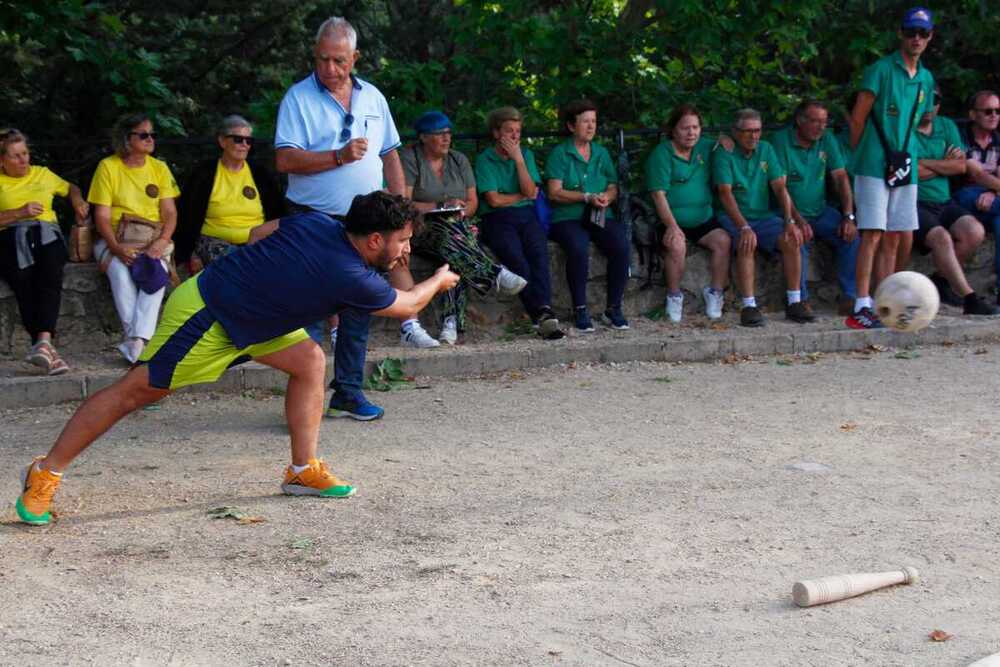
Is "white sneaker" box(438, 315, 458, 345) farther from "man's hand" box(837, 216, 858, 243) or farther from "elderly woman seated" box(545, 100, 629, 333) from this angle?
"man's hand" box(837, 216, 858, 243)

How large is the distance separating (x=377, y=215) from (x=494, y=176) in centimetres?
491

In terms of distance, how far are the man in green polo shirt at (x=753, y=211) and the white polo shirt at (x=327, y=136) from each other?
4.11m

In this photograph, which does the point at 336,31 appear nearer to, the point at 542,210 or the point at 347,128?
the point at 347,128

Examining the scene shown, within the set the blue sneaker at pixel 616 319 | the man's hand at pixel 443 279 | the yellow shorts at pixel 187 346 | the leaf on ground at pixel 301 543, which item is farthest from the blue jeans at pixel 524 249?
the leaf on ground at pixel 301 543

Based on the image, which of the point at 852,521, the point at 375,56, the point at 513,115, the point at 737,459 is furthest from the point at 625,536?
the point at 375,56

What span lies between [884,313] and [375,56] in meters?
7.87

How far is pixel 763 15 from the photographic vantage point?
1193 centimetres

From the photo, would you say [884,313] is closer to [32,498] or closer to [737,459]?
[737,459]

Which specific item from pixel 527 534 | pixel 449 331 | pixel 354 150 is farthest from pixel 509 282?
pixel 527 534

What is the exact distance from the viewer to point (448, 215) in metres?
10.2

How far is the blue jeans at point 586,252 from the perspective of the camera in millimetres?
10742

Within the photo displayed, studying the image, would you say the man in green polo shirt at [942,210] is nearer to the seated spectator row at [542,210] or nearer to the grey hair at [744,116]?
the seated spectator row at [542,210]

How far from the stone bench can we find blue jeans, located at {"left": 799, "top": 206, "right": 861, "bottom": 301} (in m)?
0.22

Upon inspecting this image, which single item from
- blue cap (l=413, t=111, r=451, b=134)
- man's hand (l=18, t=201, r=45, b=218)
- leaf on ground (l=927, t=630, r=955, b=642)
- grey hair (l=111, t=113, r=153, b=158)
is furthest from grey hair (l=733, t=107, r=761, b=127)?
leaf on ground (l=927, t=630, r=955, b=642)
